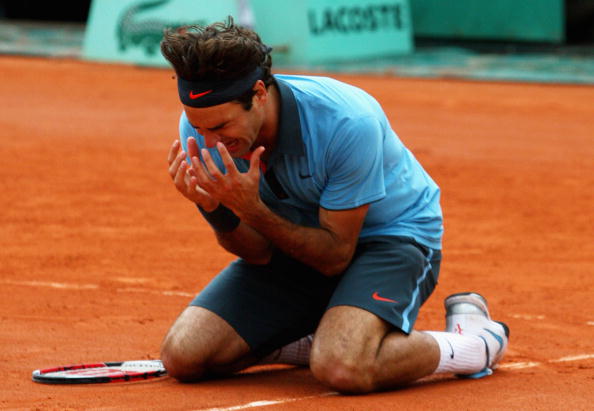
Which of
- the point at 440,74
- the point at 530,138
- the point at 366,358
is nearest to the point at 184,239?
the point at 366,358

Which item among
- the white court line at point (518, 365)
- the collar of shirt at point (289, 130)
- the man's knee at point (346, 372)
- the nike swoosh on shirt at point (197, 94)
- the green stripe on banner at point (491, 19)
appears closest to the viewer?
the nike swoosh on shirt at point (197, 94)

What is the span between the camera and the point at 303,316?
4.87 m

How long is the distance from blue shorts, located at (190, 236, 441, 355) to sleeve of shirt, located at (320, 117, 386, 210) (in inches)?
14.0

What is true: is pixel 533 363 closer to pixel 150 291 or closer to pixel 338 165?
pixel 338 165

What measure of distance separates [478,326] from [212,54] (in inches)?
67.7

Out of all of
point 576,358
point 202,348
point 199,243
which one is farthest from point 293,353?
point 199,243

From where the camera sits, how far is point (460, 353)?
15.2ft

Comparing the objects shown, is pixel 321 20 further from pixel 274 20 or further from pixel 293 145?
pixel 293 145

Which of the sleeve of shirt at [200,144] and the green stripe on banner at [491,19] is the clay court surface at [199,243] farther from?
the green stripe on banner at [491,19]

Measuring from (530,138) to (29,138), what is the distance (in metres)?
5.49

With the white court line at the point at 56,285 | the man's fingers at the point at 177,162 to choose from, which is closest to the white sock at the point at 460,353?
the man's fingers at the point at 177,162

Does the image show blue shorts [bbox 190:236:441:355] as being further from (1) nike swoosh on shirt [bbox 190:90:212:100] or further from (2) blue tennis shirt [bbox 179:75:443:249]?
(1) nike swoosh on shirt [bbox 190:90:212:100]

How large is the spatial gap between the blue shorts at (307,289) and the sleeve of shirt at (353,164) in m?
0.35

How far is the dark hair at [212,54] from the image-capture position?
13.8 feet
